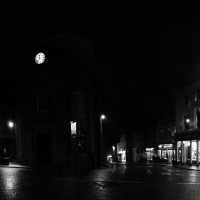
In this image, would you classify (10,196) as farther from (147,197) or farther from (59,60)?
(59,60)

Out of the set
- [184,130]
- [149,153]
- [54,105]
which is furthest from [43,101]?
[149,153]

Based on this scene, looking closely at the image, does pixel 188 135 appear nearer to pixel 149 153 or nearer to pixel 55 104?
pixel 55 104

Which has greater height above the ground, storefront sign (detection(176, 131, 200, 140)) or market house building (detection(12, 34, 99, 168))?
market house building (detection(12, 34, 99, 168))

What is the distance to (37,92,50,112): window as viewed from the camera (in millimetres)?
36569

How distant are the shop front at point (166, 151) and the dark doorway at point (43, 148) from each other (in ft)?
85.9

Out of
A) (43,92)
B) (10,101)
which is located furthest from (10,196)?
(10,101)

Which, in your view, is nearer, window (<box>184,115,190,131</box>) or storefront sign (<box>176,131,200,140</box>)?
storefront sign (<box>176,131,200,140</box>)

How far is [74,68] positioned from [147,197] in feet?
89.6

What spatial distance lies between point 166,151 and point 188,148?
15.0 meters

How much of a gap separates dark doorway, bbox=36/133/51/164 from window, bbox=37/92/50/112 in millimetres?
3138

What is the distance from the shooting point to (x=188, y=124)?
147ft

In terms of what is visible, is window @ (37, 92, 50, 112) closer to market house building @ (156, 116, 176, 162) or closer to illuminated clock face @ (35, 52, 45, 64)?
illuminated clock face @ (35, 52, 45, 64)

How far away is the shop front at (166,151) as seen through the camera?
56.2 m

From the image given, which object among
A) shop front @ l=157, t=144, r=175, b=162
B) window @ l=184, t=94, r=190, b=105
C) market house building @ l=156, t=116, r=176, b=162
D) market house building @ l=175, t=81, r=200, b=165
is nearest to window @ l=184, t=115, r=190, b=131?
market house building @ l=175, t=81, r=200, b=165
